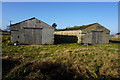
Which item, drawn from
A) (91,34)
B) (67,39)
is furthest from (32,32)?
(91,34)

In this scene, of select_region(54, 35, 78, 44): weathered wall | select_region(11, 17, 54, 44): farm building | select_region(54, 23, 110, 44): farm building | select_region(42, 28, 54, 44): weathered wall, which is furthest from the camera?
select_region(54, 35, 78, 44): weathered wall

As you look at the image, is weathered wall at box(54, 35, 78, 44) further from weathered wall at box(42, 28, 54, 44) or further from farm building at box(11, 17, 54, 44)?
farm building at box(11, 17, 54, 44)

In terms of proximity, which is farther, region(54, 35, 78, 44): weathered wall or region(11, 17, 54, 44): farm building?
region(54, 35, 78, 44): weathered wall

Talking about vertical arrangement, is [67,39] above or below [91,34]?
below

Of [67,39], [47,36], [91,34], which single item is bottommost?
[67,39]

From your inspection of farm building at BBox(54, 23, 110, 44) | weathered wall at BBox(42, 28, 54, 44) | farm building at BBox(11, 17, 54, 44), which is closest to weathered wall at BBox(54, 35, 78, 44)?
farm building at BBox(54, 23, 110, 44)

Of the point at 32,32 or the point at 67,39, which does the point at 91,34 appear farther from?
the point at 32,32

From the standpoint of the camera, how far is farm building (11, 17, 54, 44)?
1505cm

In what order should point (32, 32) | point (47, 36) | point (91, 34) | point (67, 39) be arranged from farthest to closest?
1. point (67, 39)
2. point (91, 34)
3. point (47, 36)
4. point (32, 32)

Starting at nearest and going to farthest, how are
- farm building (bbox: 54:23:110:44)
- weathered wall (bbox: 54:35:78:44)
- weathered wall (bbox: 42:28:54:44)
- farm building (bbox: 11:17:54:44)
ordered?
farm building (bbox: 11:17:54:44), weathered wall (bbox: 42:28:54:44), farm building (bbox: 54:23:110:44), weathered wall (bbox: 54:35:78:44)

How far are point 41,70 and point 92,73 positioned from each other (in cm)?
276

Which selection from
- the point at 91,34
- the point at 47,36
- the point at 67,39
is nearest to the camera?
the point at 47,36

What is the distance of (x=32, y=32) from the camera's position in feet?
51.2

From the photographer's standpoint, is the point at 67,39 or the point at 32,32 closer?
the point at 32,32
